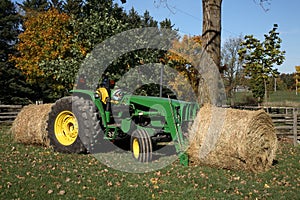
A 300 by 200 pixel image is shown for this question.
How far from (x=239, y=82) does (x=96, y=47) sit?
2404 cm

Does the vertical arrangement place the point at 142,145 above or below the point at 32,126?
below

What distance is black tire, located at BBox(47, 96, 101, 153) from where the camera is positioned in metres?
9.03

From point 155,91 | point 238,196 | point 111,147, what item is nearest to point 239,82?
point 155,91

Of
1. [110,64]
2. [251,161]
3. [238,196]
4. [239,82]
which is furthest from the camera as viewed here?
[239,82]

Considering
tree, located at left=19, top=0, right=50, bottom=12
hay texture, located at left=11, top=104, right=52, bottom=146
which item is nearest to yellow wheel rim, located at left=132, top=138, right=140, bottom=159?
hay texture, located at left=11, top=104, right=52, bottom=146

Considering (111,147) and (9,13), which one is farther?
(9,13)

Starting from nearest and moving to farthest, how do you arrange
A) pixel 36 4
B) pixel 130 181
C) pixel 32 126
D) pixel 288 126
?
pixel 130 181 < pixel 32 126 < pixel 288 126 < pixel 36 4

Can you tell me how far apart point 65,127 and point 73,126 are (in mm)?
227

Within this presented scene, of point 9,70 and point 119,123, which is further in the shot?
point 9,70

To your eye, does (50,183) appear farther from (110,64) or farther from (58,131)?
(110,64)

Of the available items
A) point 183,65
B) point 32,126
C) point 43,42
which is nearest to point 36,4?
point 43,42

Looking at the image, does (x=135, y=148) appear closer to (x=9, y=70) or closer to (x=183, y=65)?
(x=183, y=65)

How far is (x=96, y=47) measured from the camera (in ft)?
70.0

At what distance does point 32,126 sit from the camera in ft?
36.0
